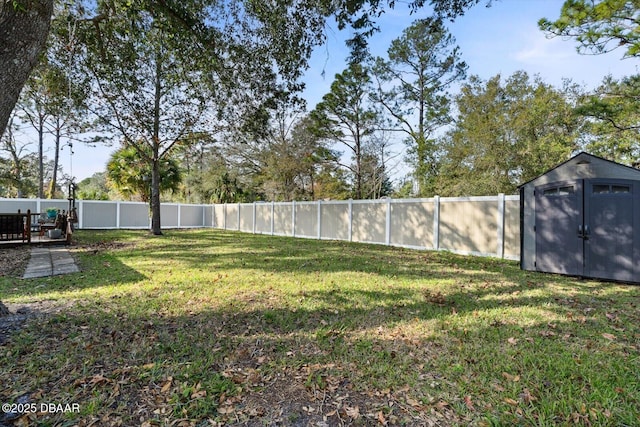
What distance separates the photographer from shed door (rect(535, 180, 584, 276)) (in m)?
5.53

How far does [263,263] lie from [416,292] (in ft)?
11.6

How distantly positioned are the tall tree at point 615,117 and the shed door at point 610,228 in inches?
195

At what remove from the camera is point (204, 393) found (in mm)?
2043

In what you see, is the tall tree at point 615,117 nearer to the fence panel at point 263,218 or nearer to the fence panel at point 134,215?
the fence panel at point 263,218

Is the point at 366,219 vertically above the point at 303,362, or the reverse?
the point at 366,219

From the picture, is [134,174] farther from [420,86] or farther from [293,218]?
[420,86]

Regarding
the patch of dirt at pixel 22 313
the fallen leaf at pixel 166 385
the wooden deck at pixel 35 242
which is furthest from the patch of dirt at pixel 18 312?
the wooden deck at pixel 35 242

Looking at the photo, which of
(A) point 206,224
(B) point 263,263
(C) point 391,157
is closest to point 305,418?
(B) point 263,263

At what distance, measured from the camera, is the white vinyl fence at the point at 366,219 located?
308 inches

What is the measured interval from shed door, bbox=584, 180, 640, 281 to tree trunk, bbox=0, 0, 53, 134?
7.74 meters

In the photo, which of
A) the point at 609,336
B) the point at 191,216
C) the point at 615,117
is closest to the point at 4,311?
the point at 609,336

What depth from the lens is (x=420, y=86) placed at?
52.2 ft

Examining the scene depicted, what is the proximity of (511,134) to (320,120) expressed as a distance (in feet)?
30.6

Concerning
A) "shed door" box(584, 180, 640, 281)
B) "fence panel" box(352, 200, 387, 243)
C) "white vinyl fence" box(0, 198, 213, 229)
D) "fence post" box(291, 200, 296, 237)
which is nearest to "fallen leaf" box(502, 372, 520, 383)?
"shed door" box(584, 180, 640, 281)
